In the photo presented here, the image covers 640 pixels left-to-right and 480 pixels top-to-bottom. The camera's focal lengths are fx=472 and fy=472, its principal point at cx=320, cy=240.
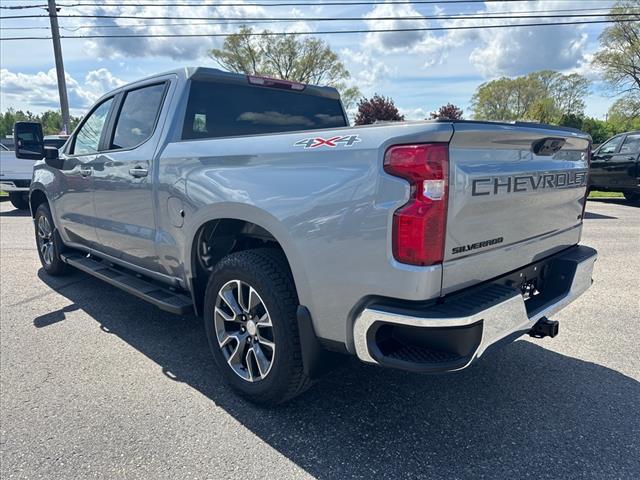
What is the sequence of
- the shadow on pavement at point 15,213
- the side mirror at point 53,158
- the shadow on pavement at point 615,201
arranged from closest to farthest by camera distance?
the side mirror at point 53,158 → the shadow on pavement at point 15,213 → the shadow on pavement at point 615,201

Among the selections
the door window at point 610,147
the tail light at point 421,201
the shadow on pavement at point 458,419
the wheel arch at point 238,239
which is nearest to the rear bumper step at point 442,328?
the tail light at point 421,201

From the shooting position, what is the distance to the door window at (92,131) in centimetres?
440

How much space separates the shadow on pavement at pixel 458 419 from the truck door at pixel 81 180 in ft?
5.37

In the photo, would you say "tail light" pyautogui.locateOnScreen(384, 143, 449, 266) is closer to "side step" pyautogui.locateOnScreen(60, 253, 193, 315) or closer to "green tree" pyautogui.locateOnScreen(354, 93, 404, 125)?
"side step" pyautogui.locateOnScreen(60, 253, 193, 315)

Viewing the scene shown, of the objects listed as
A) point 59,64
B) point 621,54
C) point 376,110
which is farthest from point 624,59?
point 59,64

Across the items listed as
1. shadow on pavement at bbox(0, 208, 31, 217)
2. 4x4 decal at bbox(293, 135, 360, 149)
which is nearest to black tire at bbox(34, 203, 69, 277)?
4x4 decal at bbox(293, 135, 360, 149)

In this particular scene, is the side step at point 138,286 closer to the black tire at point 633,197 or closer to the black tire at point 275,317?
the black tire at point 275,317

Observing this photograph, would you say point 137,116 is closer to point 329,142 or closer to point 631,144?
point 329,142

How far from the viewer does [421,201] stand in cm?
198

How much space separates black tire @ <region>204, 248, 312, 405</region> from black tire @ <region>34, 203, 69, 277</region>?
3.48 meters

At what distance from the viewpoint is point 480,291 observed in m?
2.28

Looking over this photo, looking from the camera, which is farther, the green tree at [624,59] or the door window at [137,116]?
the green tree at [624,59]

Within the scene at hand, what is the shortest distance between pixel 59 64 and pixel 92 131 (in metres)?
17.0

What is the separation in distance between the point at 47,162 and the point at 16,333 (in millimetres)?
1841
